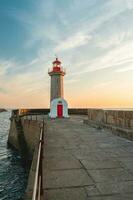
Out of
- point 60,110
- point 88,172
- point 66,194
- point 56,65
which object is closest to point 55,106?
point 60,110

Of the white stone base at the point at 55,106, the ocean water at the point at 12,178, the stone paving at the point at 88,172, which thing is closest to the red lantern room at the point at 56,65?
the white stone base at the point at 55,106

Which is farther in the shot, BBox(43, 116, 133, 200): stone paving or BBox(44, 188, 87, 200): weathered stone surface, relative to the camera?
BBox(43, 116, 133, 200): stone paving

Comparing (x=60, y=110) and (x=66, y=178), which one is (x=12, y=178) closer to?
(x=66, y=178)

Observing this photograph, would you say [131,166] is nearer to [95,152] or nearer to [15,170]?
[95,152]

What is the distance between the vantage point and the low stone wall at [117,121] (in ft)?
32.5

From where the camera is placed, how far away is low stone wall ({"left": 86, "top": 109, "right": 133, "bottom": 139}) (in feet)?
32.5

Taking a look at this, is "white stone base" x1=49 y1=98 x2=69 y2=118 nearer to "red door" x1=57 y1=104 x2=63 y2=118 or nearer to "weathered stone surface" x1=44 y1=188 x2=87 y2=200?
"red door" x1=57 y1=104 x2=63 y2=118

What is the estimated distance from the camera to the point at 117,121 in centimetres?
1160

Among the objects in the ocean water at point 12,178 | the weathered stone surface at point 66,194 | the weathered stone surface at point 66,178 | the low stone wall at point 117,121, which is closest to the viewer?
the weathered stone surface at point 66,194

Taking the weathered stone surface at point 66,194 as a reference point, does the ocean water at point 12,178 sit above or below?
below

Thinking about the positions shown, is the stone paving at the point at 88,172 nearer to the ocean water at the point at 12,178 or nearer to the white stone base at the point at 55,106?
the ocean water at the point at 12,178

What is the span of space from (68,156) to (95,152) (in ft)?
3.26

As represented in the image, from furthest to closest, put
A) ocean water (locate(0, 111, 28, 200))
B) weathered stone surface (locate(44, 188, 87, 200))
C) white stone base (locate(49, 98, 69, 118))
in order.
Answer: white stone base (locate(49, 98, 69, 118)) → ocean water (locate(0, 111, 28, 200)) → weathered stone surface (locate(44, 188, 87, 200))

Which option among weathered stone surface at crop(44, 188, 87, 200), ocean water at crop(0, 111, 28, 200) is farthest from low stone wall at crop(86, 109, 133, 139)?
weathered stone surface at crop(44, 188, 87, 200)
